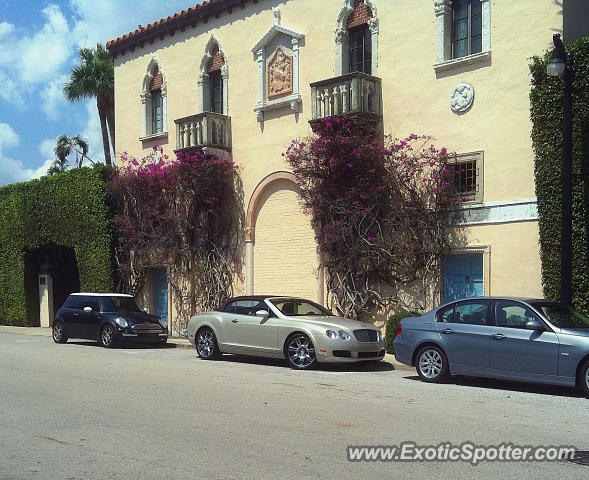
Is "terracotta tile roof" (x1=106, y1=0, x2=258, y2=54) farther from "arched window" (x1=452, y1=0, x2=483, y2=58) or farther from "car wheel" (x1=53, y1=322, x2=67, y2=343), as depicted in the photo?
"car wheel" (x1=53, y1=322, x2=67, y2=343)

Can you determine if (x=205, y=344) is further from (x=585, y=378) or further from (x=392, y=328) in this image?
(x=585, y=378)

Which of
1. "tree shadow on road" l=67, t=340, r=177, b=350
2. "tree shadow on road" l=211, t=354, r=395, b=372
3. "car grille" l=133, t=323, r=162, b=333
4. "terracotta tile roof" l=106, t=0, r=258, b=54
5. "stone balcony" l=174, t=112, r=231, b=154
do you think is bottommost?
"tree shadow on road" l=67, t=340, r=177, b=350

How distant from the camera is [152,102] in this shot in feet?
88.8

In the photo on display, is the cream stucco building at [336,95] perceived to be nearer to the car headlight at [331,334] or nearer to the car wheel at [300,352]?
the car headlight at [331,334]

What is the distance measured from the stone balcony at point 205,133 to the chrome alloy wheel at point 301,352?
31.4 feet

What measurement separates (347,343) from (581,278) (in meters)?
4.82

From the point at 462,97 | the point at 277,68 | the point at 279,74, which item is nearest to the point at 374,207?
the point at 462,97

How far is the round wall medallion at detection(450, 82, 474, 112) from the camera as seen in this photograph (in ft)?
58.4

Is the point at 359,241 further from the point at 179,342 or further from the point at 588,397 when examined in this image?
the point at 588,397

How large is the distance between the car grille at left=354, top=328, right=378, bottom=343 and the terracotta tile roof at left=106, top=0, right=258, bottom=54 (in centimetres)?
1214

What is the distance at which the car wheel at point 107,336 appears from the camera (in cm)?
2008

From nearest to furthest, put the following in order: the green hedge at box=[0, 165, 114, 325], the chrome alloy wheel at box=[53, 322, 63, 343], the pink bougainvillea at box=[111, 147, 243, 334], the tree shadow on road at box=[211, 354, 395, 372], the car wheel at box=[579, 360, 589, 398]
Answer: the car wheel at box=[579, 360, 589, 398]
the tree shadow on road at box=[211, 354, 395, 372]
the chrome alloy wheel at box=[53, 322, 63, 343]
the pink bougainvillea at box=[111, 147, 243, 334]
the green hedge at box=[0, 165, 114, 325]

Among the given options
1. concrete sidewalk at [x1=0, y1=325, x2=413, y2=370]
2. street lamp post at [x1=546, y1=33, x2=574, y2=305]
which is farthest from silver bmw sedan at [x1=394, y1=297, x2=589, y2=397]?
concrete sidewalk at [x1=0, y1=325, x2=413, y2=370]

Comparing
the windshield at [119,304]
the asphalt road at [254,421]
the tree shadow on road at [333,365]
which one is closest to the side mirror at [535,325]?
the asphalt road at [254,421]
